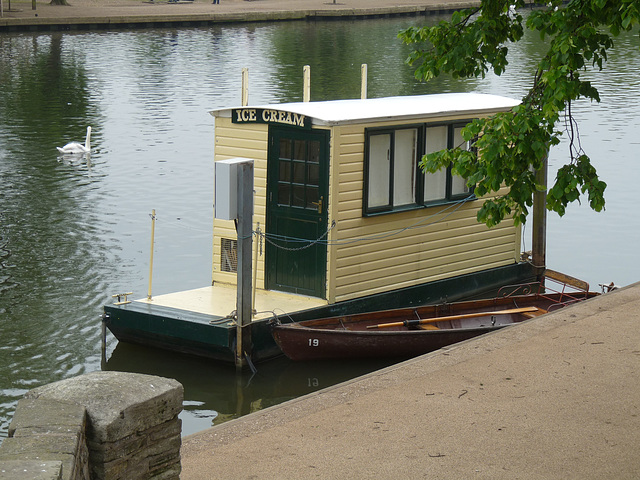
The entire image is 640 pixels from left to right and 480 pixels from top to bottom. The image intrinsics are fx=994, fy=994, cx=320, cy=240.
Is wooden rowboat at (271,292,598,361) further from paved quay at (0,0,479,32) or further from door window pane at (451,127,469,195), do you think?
paved quay at (0,0,479,32)

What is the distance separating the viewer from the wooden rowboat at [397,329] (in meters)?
12.0

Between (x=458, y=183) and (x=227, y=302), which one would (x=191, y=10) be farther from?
(x=227, y=302)

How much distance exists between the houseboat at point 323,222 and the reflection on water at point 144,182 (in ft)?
2.38

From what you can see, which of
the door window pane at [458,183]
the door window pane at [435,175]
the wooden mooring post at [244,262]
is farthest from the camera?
the door window pane at [458,183]

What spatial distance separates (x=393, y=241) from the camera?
1354cm

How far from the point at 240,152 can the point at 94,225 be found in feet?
25.3

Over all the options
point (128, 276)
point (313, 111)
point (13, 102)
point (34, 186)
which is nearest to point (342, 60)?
point (13, 102)

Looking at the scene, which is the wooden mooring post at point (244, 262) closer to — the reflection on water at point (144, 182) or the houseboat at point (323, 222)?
the houseboat at point (323, 222)

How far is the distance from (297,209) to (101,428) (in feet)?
24.1

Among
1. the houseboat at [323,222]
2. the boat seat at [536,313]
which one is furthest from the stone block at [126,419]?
the boat seat at [536,313]

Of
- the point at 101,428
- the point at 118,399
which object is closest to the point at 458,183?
the point at 118,399

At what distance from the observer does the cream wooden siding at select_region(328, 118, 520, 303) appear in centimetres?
1264

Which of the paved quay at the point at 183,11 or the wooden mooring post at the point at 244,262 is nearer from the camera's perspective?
the wooden mooring post at the point at 244,262

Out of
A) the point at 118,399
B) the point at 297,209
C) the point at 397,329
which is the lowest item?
the point at 397,329
